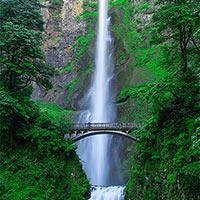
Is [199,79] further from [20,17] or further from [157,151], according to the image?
[20,17]

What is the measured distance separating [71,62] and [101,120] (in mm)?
17966

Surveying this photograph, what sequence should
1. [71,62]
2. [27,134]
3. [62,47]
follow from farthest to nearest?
[62,47]
[71,62]
[27,134]

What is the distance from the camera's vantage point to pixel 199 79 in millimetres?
6480

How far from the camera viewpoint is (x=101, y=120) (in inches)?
883

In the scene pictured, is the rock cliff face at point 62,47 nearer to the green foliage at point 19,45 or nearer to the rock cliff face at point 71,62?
the rock cliff face at point 71,62

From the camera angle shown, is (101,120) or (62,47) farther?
(62,47)

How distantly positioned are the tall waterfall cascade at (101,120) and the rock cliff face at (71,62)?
1547 mm

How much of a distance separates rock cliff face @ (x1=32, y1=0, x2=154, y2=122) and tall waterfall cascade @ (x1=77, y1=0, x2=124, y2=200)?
1.55 metres

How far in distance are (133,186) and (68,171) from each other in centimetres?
531

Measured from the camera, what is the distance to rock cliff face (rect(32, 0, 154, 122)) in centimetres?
2512

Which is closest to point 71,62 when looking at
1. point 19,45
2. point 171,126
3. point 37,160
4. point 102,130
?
point 102,130

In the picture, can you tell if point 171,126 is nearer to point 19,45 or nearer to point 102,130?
point 102,130

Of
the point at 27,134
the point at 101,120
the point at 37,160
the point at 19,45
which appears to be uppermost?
the point at 19,45

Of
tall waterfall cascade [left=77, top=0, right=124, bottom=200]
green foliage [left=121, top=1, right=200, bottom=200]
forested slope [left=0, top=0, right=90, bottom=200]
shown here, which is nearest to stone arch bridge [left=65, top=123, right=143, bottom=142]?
forested slope [left=0, top=0, right=90, bottom=200]
